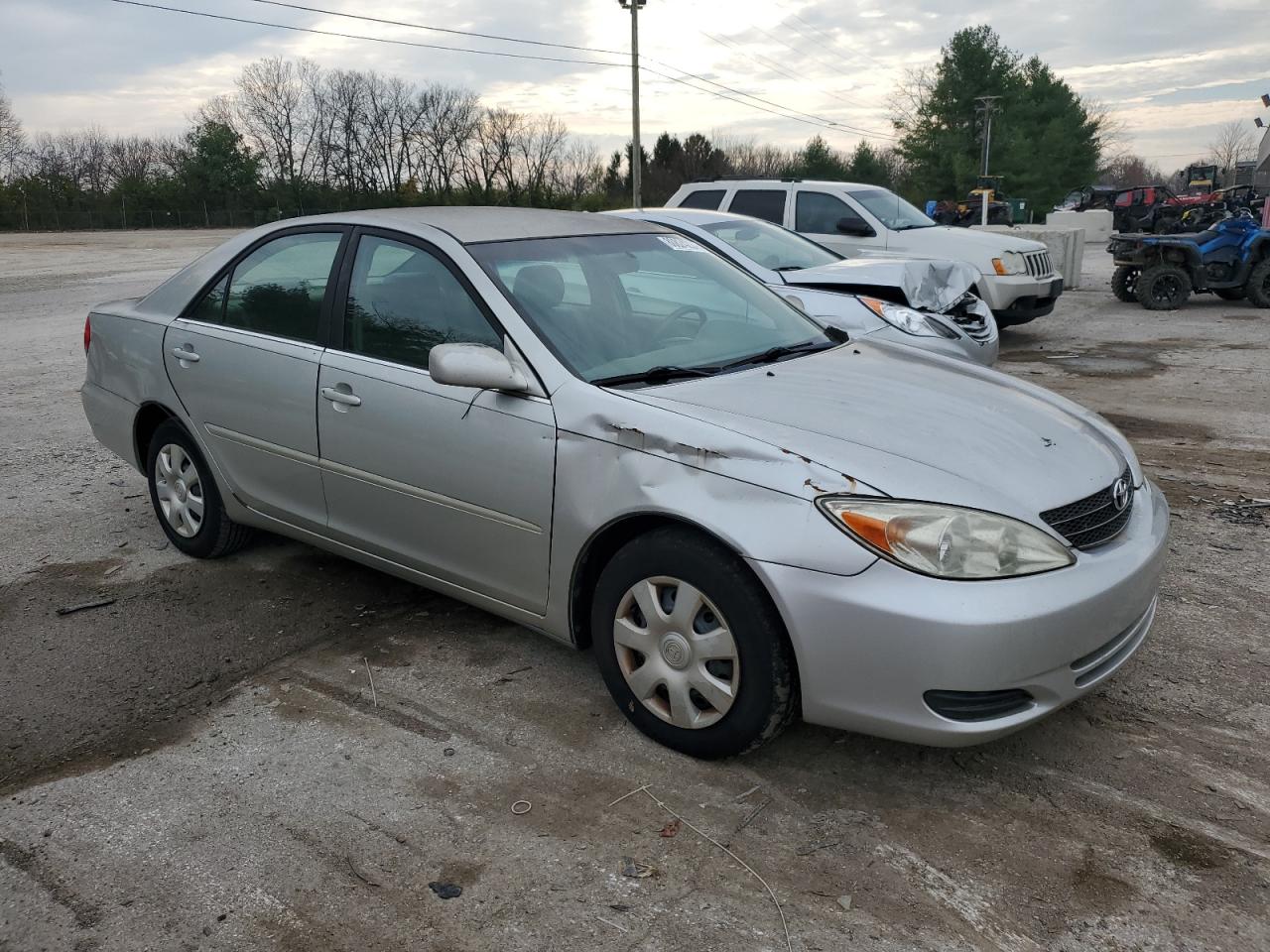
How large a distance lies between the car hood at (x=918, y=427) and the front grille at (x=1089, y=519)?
3 centimetres

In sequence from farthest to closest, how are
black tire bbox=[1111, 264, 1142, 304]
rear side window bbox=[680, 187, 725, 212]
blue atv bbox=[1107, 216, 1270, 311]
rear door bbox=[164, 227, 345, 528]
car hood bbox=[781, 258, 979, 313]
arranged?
black tire bbox=[1111, 264, 1142, 304], blue atv bbox=[1107, 216, 1270, 311], rear side window bbox=[680, 187, 725, 212], car hood bbox=[781, 258, 979, 313], rear door bbox=[164, 227, 345, 528]

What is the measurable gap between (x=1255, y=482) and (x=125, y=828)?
5722mm

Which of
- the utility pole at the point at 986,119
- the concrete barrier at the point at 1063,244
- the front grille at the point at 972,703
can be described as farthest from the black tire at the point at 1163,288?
the utility pole at the point at 986,119

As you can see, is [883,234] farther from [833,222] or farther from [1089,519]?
[1089,519]

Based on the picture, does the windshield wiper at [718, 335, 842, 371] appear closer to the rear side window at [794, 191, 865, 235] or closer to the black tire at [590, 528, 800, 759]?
the black tire at [590, 528, 800, 759]

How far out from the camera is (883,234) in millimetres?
11211

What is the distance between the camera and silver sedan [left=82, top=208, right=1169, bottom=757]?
258 cm

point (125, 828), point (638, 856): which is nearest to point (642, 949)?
point (638, 856)

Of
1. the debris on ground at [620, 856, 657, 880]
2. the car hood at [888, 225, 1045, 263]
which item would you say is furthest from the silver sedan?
the car hood at [888, 225, 1045, 263]

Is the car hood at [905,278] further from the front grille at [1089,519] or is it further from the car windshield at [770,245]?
the front grille at [1089,519]

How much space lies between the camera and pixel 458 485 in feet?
11.0

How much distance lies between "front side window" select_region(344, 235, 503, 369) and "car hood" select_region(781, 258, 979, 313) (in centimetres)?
467

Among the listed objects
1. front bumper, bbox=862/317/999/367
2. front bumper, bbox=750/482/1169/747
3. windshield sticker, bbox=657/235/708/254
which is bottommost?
front bumper, bbox=750/482/1169/747

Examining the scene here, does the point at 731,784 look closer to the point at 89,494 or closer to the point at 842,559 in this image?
the point at 842,559
